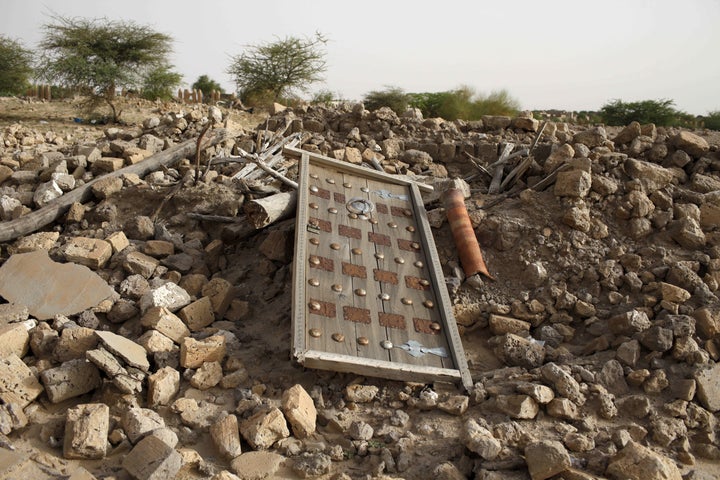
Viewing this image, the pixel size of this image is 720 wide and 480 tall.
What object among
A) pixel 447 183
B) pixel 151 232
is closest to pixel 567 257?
pixel 447 183

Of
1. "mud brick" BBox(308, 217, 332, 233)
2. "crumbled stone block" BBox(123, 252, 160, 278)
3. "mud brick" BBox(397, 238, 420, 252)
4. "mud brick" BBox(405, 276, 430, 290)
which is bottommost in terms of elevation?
"crumbled stone block" BBox(123, 252, 160, 278)

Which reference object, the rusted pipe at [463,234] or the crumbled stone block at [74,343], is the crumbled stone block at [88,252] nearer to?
the crumbled stone block at [74,343]

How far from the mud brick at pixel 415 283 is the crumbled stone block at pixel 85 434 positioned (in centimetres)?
246

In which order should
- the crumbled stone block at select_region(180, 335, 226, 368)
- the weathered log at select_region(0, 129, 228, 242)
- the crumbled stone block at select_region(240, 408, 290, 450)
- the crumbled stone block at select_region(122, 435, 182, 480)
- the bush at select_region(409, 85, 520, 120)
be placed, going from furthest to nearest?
the bush at select_region(409, 85, 520, 120) → the weathered log at select_region(0, 129, 228, 242) → the crumbled stone block at select_region(180, 335, 226, 368) → the crumbled stone block at select_region(240, 408, 290, 450) → the crumbled stone block at select_region(122, 435, 182, 480)

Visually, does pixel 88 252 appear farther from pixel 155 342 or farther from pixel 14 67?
pixel 14 67

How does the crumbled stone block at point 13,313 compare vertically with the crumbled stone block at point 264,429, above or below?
above

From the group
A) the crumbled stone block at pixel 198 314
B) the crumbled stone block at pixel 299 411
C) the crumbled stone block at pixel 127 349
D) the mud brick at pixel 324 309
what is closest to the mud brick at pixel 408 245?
the mud brick at pixel 324 309

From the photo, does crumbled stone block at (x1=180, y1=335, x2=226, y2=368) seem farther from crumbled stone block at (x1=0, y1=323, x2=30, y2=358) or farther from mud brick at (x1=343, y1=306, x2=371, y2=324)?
crumbled stone block at (x1=0, y1=323, x2=30, y2=358)

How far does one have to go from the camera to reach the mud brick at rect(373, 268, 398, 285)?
189 inches

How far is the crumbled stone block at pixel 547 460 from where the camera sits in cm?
315

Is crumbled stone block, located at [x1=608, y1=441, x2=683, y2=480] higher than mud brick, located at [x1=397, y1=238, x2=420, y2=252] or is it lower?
lower

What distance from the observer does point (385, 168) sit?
707 cm

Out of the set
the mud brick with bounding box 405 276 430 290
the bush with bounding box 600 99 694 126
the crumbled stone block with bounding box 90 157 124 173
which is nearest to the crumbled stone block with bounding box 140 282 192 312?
the mud brick with bounding box 405 276 430 290

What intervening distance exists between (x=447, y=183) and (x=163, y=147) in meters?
3.98
